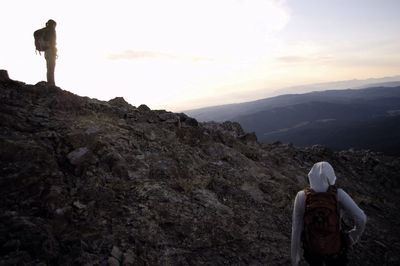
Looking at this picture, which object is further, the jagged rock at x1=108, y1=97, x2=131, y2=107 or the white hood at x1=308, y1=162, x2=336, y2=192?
the jagged rock at x1=108, y1=97, x2=131, y2=107

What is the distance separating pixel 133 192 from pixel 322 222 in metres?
6.40

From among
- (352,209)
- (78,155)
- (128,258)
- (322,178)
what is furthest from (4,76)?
(352,209)

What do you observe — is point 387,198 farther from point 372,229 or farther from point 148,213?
point 148,213

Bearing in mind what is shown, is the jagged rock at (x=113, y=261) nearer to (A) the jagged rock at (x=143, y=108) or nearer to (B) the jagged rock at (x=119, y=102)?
(A) the jagged rock at (x=143, y=108)

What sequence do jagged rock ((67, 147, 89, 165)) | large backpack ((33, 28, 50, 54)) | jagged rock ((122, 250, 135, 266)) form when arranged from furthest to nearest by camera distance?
large backpack ((33, 28, 50, 54)) → jagged rock ((67, 147, 89, 165)) → jagged rock ((122, 250, 135, 266))

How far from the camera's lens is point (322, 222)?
5430 mm

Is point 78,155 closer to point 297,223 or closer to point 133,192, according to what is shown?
point 133,192

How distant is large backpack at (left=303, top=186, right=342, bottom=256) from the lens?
542 centimetres

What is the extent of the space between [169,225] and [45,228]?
3.22 metres

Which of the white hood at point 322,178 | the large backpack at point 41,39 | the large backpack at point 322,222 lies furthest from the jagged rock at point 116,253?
the large backpack at point 41,39

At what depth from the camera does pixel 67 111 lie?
13492 millimetres

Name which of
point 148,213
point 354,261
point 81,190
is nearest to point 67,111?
point 81,190

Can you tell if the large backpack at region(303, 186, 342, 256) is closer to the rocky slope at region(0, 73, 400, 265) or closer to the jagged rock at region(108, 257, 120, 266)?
the rocky slope at region(0, 73, 400, 265)

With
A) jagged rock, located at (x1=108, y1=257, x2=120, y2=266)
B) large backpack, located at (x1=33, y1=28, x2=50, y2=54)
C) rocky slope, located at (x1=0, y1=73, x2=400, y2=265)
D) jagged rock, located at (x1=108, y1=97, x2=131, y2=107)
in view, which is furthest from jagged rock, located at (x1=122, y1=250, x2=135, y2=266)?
large backpack, located at (x1=33, y1=28, x2=50, y2=54)
